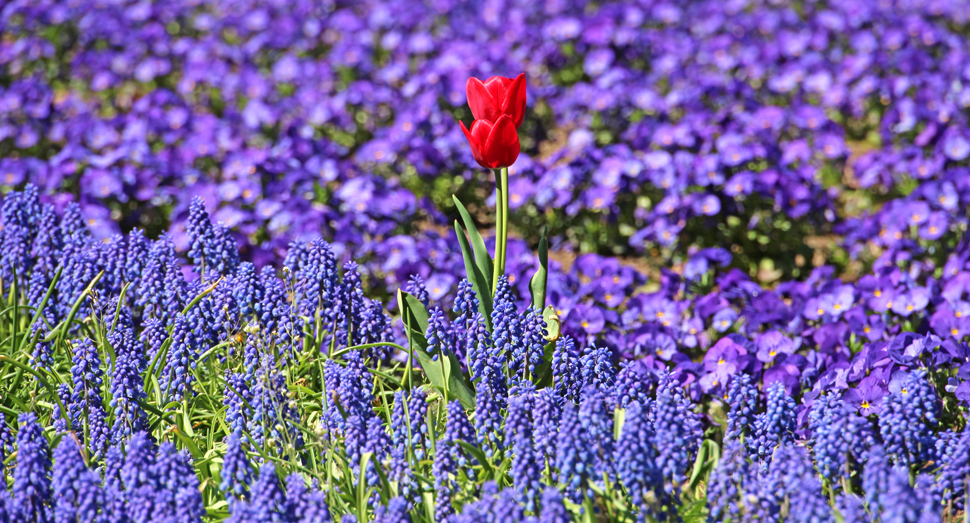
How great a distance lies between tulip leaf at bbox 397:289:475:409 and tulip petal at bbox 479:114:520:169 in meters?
0.49

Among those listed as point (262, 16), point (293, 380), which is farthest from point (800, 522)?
point (262, 16)

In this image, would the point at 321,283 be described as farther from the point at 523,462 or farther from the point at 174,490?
the point at 523,462

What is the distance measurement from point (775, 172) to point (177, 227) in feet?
9.94

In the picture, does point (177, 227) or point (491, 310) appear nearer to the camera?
point (491, 310)

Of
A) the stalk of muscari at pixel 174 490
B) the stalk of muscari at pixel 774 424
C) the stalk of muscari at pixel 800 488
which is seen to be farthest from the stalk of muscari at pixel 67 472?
the stalk of muscari at pixel 774 424

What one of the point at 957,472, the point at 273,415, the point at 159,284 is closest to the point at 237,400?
the point at 273,415

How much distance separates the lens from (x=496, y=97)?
2.57m

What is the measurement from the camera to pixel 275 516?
80.4 inches

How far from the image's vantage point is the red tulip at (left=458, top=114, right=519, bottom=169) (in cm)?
253

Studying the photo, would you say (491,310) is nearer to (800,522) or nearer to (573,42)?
(800,522)

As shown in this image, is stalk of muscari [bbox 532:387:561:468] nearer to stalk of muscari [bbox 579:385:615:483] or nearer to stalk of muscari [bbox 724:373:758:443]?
stalk of muscari [bbox 579:385:615:483]

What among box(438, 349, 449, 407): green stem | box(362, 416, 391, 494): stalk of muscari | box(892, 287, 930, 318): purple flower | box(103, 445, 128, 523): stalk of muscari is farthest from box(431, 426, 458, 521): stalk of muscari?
box(892, 287, 930, 318): purple flower

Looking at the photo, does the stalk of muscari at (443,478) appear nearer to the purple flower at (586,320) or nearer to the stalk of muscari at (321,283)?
the stalk of muscari at (321,283)

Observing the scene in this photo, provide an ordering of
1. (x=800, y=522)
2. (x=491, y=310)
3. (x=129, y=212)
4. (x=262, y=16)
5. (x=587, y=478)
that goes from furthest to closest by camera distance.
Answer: (x=262, y=16) < (x=129, y=212) < (x=491, y=310) < (x=587, y=478) < (x=800, y=522)
